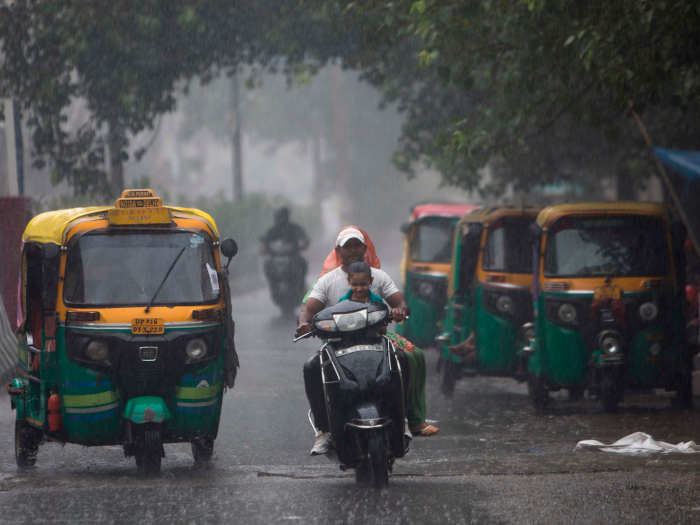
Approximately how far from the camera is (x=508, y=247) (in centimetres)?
1392

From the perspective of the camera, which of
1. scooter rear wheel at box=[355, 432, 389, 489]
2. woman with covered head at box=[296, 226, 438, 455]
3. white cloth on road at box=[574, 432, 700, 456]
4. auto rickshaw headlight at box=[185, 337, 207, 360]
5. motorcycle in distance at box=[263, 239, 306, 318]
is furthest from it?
motorcycle in distance at box=[263, 239, 306, 318]

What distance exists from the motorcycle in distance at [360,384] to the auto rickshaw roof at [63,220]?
139 centimetres

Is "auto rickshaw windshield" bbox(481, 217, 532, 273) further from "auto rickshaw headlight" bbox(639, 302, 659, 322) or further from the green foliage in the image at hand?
"auto rickshaw headlight" bbox(639, 302, 659, 322)

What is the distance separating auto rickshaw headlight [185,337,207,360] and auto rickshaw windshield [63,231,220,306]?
273 millimetres

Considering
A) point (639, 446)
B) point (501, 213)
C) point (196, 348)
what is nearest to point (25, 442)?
point (196, 348)

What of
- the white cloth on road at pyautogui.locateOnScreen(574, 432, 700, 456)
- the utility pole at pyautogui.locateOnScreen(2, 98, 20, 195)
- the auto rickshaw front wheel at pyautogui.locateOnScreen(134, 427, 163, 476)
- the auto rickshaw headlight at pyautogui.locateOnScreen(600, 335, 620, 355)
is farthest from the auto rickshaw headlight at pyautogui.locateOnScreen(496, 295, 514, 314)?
the utility pole at pyautogui.locateOnScreen(2, 98, 20, 195)

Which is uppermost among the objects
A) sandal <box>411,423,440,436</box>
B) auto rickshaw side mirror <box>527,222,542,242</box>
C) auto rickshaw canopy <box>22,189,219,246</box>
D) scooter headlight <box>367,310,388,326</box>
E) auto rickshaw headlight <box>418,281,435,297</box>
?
auto rickshaw canopy <box>22,189,219,246</box>

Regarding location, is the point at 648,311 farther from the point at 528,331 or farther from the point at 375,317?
the point at 375,317

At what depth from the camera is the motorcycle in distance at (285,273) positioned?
25609mm

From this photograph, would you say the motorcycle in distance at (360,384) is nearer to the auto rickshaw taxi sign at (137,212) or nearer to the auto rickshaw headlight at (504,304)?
the auto rickshaw taxi sign at (137,212)

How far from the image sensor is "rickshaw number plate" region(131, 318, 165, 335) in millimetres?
9031

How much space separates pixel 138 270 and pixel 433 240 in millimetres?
8400

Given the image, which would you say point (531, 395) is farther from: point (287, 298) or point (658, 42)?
point (287, 298)

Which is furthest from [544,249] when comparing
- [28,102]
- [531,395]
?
[28,102]
